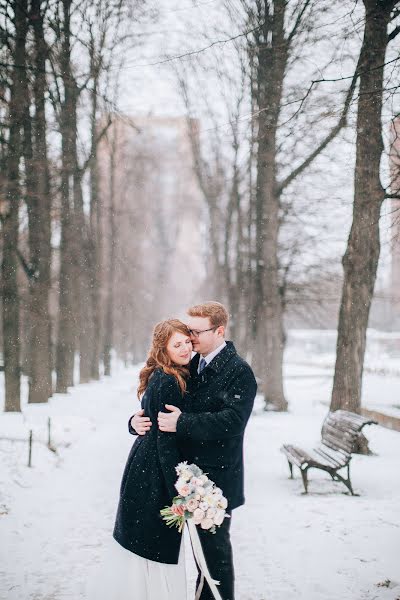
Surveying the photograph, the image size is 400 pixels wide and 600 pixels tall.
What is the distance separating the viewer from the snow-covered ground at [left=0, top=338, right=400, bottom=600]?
4.42 metres

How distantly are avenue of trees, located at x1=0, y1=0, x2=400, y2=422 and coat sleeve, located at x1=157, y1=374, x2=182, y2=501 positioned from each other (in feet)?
10.4

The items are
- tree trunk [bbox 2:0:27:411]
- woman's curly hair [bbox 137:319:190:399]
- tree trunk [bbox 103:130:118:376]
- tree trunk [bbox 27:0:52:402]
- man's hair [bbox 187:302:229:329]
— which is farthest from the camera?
tree trunk [bbox 103:130:118:376]

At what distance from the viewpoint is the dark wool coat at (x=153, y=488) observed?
140 inches

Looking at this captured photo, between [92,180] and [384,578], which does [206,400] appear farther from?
[92,180]

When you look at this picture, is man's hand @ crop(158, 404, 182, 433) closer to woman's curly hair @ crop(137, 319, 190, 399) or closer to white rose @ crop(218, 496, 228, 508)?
woman's curly hair @ crop(137, 319, 190, 399)

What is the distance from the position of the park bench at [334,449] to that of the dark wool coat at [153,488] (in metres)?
3.58

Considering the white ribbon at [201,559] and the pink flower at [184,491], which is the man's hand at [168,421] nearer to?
the pink flower at [184,491]

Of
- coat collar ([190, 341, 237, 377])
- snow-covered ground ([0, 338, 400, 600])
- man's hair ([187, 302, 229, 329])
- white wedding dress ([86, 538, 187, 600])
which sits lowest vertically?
snow-covered ground ([0, 338, 400, 600])

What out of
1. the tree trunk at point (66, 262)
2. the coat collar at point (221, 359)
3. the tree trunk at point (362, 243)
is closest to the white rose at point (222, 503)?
the coat collar at point (221, 359)

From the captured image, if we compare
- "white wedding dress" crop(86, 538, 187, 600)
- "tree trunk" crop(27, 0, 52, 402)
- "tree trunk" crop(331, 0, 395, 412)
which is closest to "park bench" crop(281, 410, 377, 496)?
"tree trunk" crop(331, 0, 395, 412)

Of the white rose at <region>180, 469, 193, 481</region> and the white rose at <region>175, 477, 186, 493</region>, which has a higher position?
the white rose at <region>180, 469, 193, 481</region>

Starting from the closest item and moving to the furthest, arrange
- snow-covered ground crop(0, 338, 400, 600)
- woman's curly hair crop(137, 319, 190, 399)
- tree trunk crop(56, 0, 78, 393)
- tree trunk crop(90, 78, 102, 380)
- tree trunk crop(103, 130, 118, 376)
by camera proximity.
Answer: woman's curly hair crop(137, 319, 190, 399) → snow-covered ground crop(0, 338, 400, 600) → tree trunk crop(56, 0, 78, 393) → tree trunk crop(90, 78, 102, 380) → tree trunk crop(103, 130, 118, 376)

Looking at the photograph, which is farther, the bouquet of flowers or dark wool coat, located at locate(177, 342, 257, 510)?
dark wool coat, located at locate(177, 342, 257, 510)

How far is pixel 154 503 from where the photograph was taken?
11.7 feet
